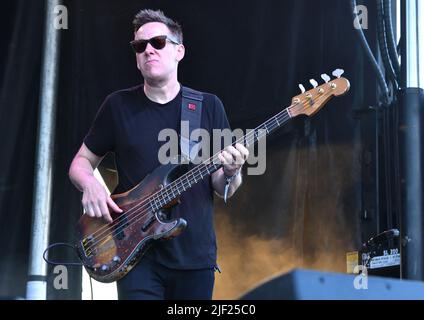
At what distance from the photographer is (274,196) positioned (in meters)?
3.81

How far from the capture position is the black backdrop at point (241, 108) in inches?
144

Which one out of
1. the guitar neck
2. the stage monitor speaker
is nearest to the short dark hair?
the guitar neck

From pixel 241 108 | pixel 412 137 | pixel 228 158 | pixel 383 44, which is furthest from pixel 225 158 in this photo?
pixel 241 108

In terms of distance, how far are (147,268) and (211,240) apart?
0.27m

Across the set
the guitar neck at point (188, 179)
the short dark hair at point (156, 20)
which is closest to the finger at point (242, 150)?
the guitar neck at point (188, 179)

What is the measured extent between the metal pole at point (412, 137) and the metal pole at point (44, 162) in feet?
5.58

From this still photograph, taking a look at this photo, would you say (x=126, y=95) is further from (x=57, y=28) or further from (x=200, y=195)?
(x=57, y=28)

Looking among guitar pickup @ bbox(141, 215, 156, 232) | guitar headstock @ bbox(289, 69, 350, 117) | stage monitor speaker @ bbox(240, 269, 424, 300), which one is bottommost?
stage monitor speaker @ bbox(240, 269, 424, 300)

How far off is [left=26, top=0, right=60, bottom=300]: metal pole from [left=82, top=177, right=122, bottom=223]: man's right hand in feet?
2.37

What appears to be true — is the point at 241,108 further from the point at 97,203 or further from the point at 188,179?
the point at 97,203

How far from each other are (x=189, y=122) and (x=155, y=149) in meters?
0.18

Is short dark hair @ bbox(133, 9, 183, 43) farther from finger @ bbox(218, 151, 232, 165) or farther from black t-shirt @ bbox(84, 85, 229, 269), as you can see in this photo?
finger @ bbox(218, 151, 232, 165)

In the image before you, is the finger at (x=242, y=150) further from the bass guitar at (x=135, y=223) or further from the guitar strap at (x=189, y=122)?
the guitar strap at (x=189, y=122)

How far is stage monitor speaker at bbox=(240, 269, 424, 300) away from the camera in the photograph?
1413 millimetres
